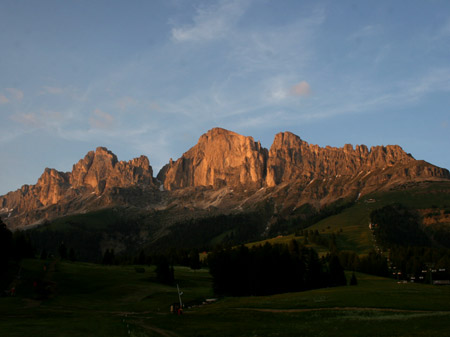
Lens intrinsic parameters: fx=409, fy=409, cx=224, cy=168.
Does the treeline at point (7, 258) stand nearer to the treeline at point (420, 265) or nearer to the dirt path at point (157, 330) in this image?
the dirt path at point (157, 330)

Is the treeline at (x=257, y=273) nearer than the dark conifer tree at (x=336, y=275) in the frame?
Yes

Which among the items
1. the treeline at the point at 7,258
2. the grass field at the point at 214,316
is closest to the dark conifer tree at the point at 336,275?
the grass field at the point at 214,316

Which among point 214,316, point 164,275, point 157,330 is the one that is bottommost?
point 214,316

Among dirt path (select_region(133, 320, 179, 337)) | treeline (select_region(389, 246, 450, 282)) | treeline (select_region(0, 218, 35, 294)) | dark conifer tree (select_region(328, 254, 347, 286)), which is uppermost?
treeline (select_region(0, 218, 35, 294))

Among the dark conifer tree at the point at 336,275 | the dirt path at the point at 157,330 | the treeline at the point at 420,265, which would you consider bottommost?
the treeline at the point at 420,265

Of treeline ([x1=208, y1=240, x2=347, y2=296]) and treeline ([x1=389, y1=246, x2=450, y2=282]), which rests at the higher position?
treeline ([x1=208, y1=240, x2=347, y2=296])

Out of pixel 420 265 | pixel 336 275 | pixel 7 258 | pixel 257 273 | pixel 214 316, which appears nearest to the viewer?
pixel 214 316

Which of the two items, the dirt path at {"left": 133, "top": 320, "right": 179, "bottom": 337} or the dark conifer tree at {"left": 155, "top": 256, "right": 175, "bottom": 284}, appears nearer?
the dirt path at {"left": 133, "top": 320, "right": 179, "bottom": 337}

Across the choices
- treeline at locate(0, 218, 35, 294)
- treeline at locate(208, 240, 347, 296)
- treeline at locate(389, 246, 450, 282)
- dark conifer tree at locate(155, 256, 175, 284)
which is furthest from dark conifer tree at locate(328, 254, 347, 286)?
treeline at locate(0, 218, 35, 294)

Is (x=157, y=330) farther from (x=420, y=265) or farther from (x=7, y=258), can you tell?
(x=420, y=265)

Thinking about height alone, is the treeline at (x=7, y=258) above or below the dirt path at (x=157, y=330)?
above

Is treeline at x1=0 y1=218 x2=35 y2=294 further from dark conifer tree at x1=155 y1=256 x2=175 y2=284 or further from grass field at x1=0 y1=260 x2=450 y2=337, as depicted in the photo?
dark conifer tree at x1=155 y1=256 x2=175 y2=284

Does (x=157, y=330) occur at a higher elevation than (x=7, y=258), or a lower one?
lower

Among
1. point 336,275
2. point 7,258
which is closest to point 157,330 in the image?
point 7,258
